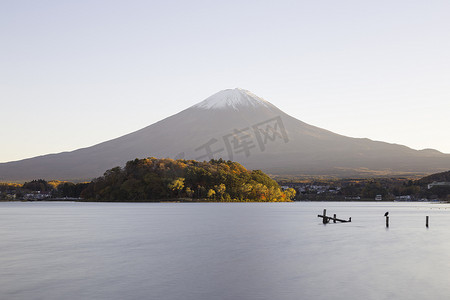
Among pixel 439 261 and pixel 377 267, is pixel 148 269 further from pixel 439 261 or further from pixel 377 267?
pixel 439 261

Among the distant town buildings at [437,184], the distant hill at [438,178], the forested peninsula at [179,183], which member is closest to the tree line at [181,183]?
the forested peninsula at [179,183]

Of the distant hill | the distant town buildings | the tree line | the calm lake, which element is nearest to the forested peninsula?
the tree line

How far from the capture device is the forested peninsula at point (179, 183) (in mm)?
124850

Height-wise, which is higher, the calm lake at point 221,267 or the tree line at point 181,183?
the tree line at point 181,183

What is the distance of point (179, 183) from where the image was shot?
401 feet

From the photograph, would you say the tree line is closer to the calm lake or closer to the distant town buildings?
the distant town buildings

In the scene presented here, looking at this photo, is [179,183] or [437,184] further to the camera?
[437,184]

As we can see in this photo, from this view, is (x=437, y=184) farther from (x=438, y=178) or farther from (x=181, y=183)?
(x=181, y=183)

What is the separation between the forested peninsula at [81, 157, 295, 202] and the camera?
125 m

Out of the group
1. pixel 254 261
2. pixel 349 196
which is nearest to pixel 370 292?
pixel 254 261

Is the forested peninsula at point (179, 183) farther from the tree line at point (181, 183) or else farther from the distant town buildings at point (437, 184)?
the distant town buildings at point (437, 184)

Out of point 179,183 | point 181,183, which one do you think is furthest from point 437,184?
point 179,183

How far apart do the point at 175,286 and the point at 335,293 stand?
17.0ft

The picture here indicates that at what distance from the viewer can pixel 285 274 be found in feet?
73.3
